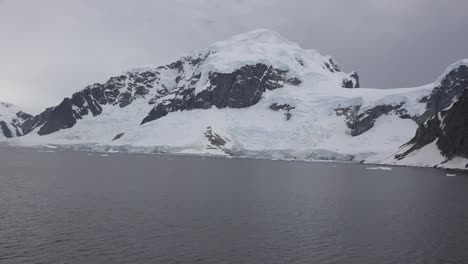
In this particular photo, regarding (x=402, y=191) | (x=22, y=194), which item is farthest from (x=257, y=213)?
(x=402, y=191)

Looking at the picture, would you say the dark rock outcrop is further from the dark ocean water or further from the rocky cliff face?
the dark ocean water

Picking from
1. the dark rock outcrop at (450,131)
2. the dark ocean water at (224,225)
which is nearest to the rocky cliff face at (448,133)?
the dark rock outcrop at (450,131)

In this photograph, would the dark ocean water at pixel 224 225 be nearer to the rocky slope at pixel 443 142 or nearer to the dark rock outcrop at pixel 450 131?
the rocky slope at pixel 443 142

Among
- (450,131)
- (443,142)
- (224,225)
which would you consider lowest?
(224,225)

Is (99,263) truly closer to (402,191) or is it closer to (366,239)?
(366,239)

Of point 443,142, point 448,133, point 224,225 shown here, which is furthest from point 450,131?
point 224,225

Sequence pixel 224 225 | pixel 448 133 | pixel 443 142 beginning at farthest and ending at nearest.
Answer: pixel 443 142 → pixel 448 133 → pixel 224 225

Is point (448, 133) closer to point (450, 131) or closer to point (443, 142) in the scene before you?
point (450, 131)
